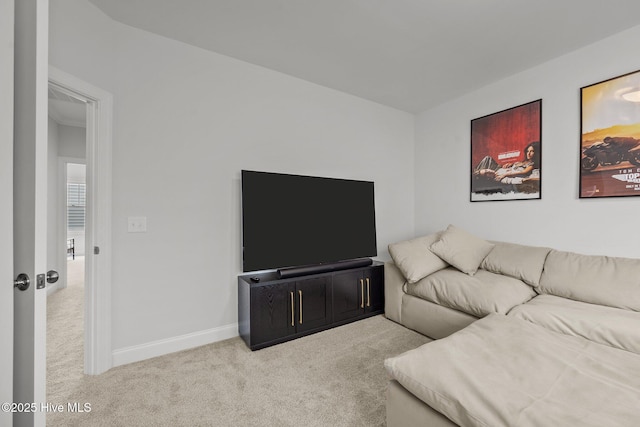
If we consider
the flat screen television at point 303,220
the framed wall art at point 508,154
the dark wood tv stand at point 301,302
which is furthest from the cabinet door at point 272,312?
the framed wall art at point 508,154

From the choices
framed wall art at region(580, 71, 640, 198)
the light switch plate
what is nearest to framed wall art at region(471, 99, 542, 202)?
framed wall art at region(580, 71, 640, 198)

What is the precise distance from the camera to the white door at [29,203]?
0.94m

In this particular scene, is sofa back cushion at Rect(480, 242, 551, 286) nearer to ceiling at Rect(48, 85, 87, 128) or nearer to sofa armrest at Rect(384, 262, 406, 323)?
sofa armrest at Rect(384, 262, 406, 323)

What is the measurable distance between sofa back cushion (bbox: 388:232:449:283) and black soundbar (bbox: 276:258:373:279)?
0.40m

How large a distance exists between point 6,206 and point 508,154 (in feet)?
12.7

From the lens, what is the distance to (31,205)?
95cm

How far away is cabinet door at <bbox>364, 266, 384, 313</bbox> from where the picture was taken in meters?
3.06

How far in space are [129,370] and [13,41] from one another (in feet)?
6.97

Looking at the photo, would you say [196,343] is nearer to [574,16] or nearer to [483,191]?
[483,191]

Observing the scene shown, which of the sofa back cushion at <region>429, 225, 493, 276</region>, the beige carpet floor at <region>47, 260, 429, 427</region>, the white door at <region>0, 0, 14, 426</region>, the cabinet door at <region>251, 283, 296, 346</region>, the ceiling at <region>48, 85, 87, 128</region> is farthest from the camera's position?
the ceiling at <region>48, 85, 87, 128</region>

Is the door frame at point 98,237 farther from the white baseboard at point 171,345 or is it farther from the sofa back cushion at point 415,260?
the sofa back cushion at point 415,260

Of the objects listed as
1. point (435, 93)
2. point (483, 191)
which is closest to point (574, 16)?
point (435, 93)

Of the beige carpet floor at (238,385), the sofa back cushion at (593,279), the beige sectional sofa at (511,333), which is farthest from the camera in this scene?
the sofa back cushion at (593,279)

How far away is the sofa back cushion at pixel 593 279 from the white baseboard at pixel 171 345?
9.35ft
